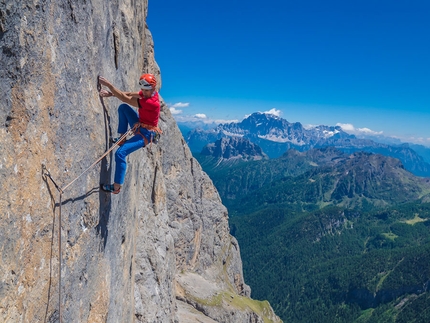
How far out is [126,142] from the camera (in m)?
14.2

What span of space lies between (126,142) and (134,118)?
1486mm

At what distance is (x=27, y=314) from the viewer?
900 cm

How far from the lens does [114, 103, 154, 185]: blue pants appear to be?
539 inches

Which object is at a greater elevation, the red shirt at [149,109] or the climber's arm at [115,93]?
the climber's arm at [115,93]


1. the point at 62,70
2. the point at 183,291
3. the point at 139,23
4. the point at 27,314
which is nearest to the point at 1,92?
the point at 62,70

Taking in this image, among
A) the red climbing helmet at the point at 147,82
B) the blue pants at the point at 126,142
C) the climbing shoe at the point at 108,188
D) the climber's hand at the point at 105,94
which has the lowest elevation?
the climbing shoe at the point at 108,188

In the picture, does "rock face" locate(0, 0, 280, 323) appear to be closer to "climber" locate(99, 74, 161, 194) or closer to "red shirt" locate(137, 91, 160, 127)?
"climber" locate(99, 74, 161, 194)

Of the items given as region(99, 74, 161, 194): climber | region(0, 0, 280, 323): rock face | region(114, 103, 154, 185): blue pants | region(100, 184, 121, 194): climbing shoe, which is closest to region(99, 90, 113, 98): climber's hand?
region(99, 74, 161, 194): climber

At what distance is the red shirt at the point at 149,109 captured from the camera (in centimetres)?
1404

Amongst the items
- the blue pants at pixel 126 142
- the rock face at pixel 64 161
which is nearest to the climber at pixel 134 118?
the blue pants at pixel 126 142

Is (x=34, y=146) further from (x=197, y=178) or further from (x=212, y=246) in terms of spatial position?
(x=212, y=246)

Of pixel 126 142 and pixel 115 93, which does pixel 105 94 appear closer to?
pixel 115 93

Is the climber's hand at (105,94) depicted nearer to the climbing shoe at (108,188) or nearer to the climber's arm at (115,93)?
the climber's arm at (115,93)

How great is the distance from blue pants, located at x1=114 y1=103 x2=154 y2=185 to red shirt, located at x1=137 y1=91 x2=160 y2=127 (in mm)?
458
